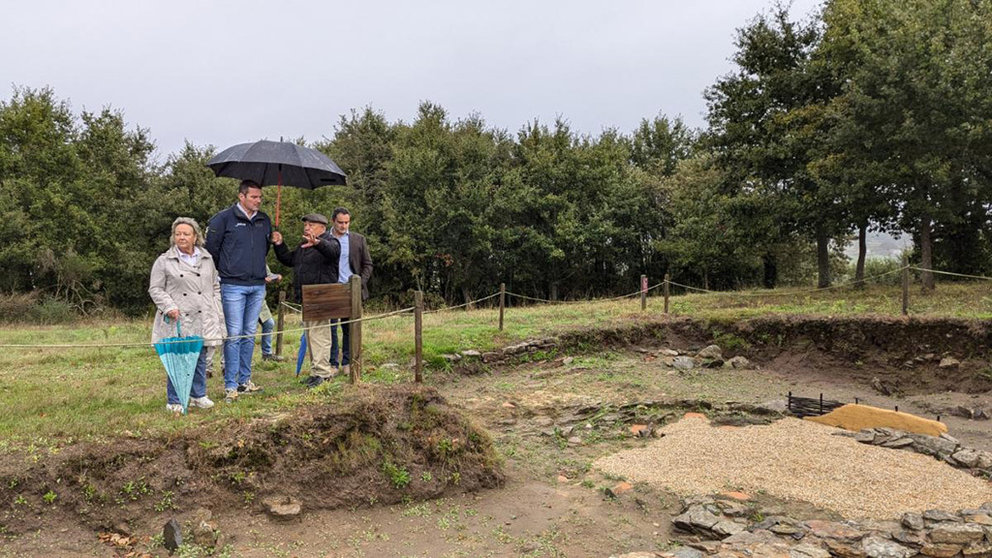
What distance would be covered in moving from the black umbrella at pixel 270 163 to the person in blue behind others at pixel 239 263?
289 millimetres

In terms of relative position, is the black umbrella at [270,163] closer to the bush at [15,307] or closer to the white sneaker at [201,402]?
the white sneaker at [201,402]

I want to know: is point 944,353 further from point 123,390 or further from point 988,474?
point 123,390

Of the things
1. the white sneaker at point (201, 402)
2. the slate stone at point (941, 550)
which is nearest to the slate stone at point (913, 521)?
the slate stone at point (941, 550)

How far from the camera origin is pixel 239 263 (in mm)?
6234

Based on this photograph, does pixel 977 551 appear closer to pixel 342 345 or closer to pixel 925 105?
pixel 342 345

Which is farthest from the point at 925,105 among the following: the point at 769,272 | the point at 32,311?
the point at 32,311

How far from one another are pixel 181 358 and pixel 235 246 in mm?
1293

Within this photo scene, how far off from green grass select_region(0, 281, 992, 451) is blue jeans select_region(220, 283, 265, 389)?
14.6 inches

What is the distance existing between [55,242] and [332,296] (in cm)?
2376

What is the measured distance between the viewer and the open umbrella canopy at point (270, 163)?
6.46 m

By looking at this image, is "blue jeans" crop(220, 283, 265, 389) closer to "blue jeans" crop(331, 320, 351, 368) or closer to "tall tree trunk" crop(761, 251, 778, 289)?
"blue jeans" crop(331, 320, 351, 368)

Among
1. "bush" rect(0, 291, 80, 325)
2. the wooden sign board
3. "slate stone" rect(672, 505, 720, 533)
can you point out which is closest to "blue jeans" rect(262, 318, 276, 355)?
the wooden sign board

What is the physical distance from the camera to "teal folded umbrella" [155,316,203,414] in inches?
219

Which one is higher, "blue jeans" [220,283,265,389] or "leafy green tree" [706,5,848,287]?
"leafy green tree" [706,5,848,287]
